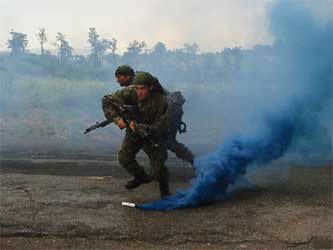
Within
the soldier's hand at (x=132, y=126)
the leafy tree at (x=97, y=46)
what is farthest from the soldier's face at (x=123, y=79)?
the leafy tree at (x=97, y=46)

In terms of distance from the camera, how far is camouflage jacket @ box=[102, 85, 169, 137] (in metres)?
5.98

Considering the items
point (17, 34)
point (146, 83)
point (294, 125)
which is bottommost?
point (294, 125)

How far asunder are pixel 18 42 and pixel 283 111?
25.3 meters

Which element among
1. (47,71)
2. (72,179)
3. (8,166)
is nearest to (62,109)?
(47,71)

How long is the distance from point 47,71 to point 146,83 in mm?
19913

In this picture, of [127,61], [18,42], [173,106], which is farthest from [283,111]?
[18,42]

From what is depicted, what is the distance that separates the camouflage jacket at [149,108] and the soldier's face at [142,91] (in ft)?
0.28

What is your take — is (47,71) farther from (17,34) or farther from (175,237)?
(175,237)

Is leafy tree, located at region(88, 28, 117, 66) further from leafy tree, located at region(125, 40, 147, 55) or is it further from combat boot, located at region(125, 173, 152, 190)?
combat boot, located at region(125, 173, 152, 190)

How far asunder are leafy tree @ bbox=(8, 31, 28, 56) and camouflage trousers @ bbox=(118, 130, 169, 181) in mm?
23274

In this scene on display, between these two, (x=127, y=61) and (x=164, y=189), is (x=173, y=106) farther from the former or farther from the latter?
(x=127, y=61)

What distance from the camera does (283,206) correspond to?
559cm

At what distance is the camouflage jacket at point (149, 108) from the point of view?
19.6 ft

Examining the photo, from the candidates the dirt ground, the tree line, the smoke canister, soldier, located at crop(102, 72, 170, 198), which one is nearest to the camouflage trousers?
soldier, located at crop(102, 72, 170, 198)
